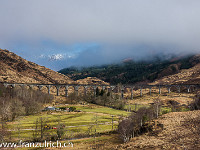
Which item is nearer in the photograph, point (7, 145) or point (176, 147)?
point (176, 147)

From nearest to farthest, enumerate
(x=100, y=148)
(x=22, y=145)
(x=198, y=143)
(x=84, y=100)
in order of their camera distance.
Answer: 1. (x=198, y=143)
2. (x=100, y=148)
3. (x=22, y=145)
4. (x=84, y=100)

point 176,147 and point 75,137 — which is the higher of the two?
point 176,147

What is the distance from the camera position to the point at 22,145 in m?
40.1

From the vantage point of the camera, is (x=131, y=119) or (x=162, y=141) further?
(x=131, y=119)

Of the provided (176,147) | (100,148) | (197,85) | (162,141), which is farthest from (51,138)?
(197,85)

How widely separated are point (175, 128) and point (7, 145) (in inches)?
1408

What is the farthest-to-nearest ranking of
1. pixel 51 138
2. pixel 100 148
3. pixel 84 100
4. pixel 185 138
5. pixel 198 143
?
pixel 84 100 → pixel 51 138 → pixel 100 148 → pixel 185 138 → pixel 198 143

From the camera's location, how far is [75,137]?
157 ft

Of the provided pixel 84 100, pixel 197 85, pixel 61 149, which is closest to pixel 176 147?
pixel 61 149

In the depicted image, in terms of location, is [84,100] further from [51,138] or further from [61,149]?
[61,149]

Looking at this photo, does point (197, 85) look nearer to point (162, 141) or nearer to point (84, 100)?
point (84, 100)

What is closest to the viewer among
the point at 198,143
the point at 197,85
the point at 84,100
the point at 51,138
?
the point at 198,143

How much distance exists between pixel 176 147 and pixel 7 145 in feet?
110

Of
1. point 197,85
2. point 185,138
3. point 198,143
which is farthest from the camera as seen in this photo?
point 197,85
